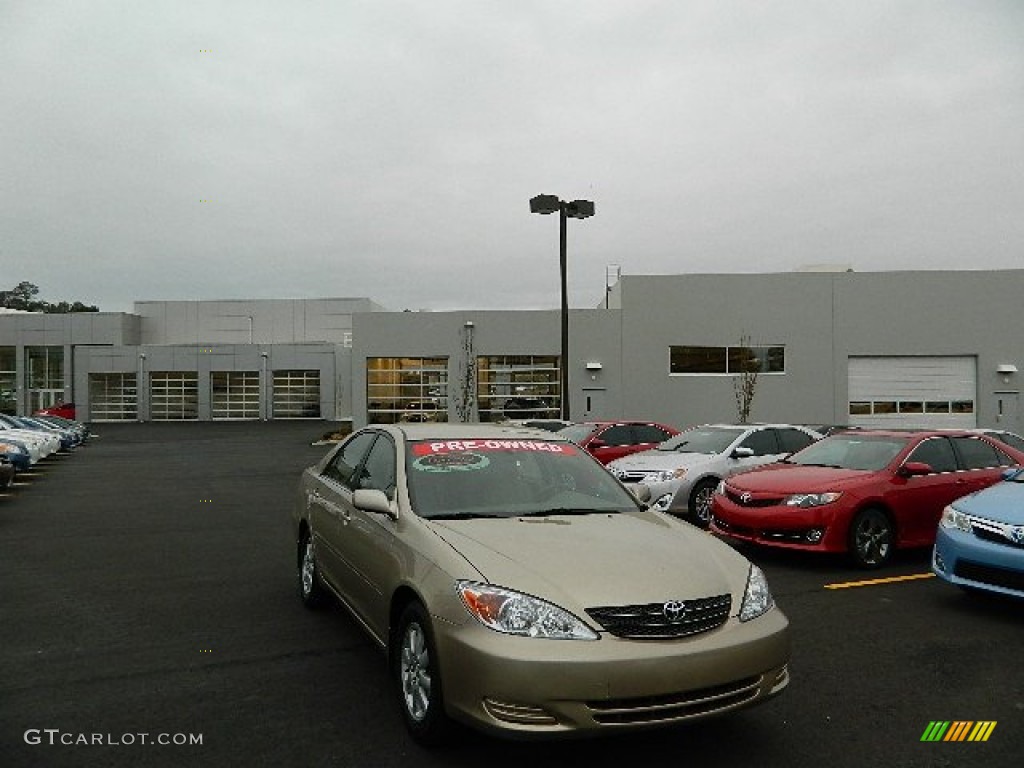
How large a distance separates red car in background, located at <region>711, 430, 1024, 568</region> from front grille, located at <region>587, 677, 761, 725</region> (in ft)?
15.5

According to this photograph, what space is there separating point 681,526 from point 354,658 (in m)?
2.27

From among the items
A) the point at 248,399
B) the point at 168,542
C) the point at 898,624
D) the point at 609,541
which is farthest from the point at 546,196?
the point at 248,399

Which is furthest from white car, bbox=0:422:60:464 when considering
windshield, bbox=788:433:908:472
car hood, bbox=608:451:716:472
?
windshield, bbox=788:433:908:472

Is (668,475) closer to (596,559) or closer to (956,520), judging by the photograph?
(956,520)

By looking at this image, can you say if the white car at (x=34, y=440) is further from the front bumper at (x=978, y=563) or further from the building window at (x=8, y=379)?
the building window at (x=8, y=379)

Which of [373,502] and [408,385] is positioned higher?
[408,385]

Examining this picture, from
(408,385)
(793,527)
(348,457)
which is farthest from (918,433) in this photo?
(408,385)

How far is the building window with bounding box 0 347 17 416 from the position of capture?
2131 inches

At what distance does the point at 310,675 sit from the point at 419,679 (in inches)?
49.4

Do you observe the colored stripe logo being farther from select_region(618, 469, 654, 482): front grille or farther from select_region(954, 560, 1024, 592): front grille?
select_region(618, 469, 654, 482): front grille

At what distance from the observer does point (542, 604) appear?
3.55 m

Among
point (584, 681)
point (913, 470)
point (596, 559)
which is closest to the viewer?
point (584, 681)

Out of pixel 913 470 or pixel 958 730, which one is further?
pixel 913 470

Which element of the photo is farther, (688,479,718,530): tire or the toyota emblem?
(688,479,718,530): tire
